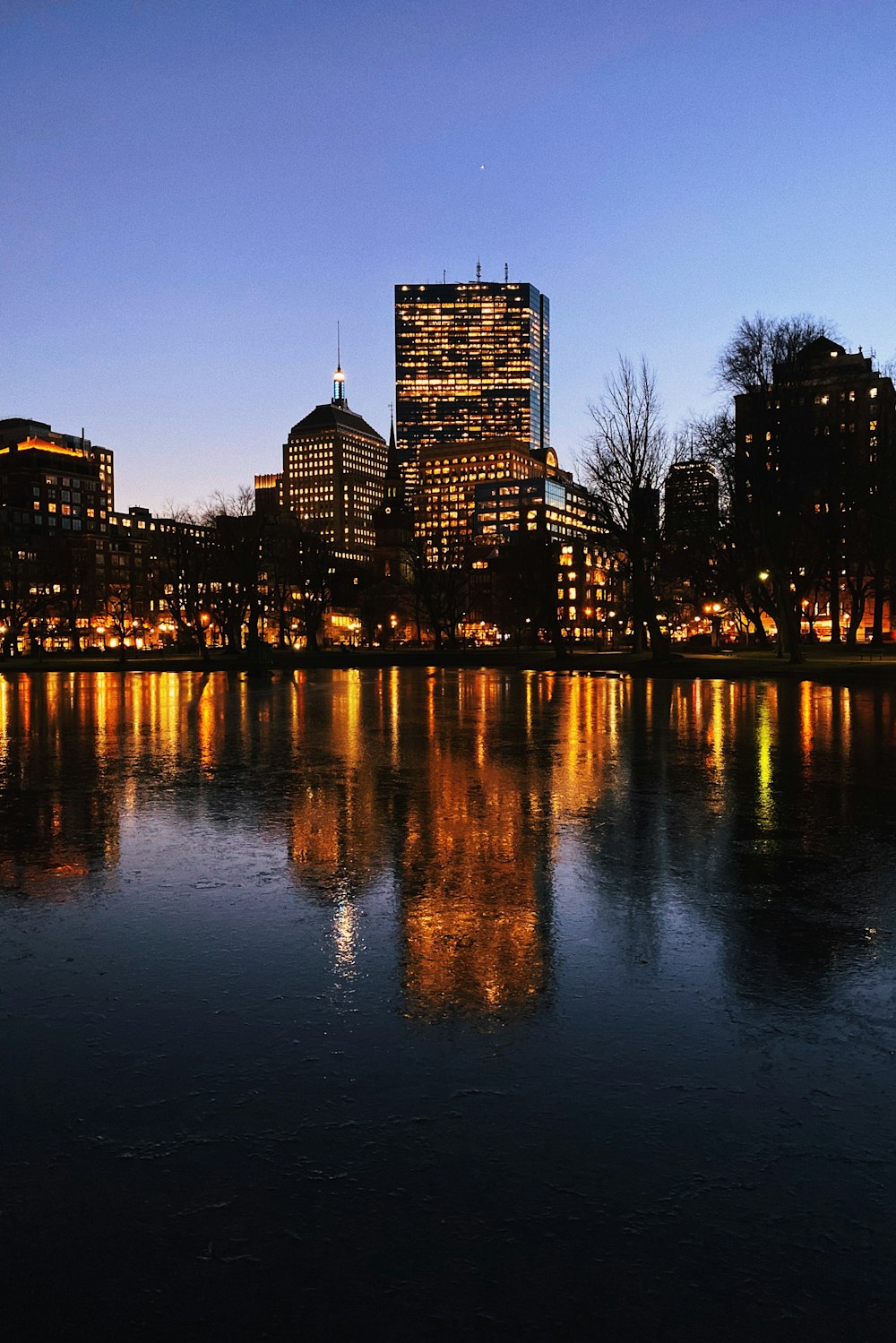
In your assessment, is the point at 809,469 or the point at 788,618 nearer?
the point at 809,469

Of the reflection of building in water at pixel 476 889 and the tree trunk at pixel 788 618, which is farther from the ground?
the tree trunk at pixel 788 618

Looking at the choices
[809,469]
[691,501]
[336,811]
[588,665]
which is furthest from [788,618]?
[336,811]

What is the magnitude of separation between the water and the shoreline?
117 feet

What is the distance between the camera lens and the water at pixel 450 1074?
2.89 meters

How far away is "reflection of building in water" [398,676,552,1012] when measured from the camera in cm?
543

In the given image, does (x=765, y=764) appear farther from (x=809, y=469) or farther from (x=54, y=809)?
(x=809, y=469)

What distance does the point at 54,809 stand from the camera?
11.3m

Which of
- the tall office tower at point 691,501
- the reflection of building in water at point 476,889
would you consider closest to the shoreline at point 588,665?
the tall office tower at point 691,501

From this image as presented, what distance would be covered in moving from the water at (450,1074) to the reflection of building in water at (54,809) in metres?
0.08

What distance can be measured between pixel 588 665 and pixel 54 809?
54.7m

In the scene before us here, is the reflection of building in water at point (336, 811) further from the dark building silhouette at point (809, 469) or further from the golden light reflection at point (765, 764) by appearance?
the dark building silhouette at point (809, 469)

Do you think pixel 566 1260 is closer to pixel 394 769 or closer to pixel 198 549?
pixel 394 769

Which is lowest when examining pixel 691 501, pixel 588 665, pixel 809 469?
pixel 588 665

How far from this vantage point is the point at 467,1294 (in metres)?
2.84
